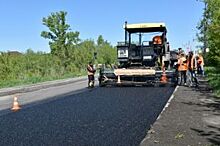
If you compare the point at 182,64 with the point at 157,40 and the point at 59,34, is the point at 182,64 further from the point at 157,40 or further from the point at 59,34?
the point at 59,34

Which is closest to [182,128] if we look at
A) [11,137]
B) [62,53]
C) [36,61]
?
[11,137]

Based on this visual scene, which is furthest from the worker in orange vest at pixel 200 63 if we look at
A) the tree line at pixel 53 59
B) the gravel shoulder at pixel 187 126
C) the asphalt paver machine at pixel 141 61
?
the gravel shoulder at pixel 187 126

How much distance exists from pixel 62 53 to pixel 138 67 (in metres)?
23.2

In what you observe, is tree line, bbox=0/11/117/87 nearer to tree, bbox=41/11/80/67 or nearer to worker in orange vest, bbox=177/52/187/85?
tree, bbox=41/11/80/67

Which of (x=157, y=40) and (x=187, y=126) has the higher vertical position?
(x=157, y=40)

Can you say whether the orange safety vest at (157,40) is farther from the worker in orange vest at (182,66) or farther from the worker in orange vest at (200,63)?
the worker in orange vest at (200,63)

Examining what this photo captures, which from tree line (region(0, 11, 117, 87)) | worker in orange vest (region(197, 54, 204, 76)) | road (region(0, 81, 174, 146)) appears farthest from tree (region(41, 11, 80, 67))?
road (region(0, 81, 174, 146))

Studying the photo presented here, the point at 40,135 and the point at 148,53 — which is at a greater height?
the point at 148,53

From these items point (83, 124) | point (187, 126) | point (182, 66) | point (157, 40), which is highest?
point (157, 40)

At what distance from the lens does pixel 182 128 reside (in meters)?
8.51

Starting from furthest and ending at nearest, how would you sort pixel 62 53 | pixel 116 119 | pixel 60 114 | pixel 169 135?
1. pixel 62 53
2. pixel 60 114
3. pixel 116 119
4. pixel 169 135

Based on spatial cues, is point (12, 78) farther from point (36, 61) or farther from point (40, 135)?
point (40, 135)

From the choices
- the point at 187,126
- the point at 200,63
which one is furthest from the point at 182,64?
the point at 187,126

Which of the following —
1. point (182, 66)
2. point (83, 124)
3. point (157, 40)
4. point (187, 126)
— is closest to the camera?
point (187, 126)
